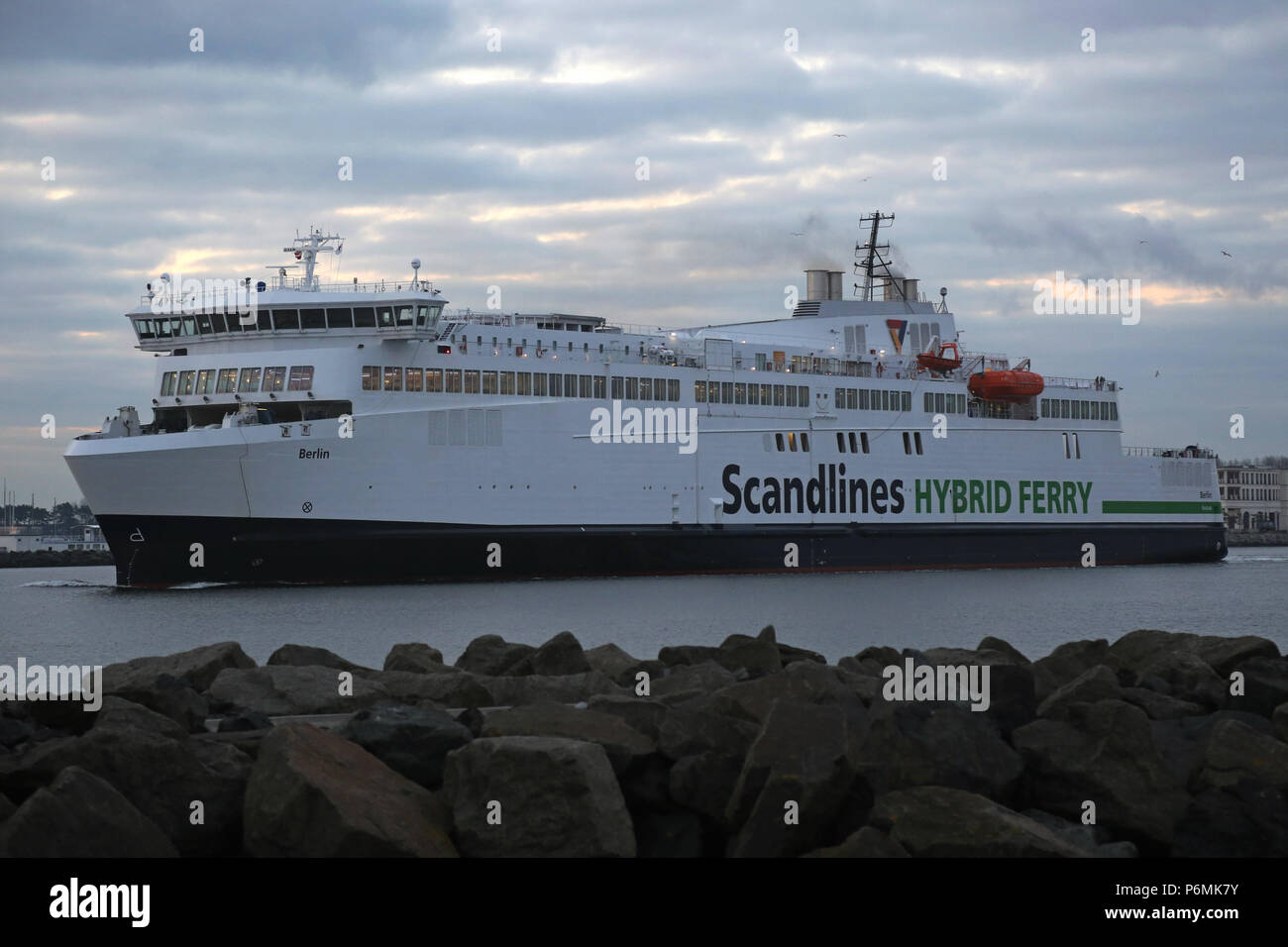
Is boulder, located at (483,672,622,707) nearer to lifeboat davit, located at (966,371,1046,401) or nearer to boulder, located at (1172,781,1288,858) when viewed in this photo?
boulder, located at (1172,781,1288,858)

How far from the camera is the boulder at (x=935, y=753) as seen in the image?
28.2 feet

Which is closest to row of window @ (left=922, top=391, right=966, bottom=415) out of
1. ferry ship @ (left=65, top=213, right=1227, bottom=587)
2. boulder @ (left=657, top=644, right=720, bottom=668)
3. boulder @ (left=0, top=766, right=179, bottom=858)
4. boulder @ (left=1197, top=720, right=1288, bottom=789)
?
ferry ship @ (left=65, top=213, right=1227, bottom=587)

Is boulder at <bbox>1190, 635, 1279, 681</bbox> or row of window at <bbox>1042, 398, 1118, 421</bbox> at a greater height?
row of window at <bbox>1042, 398, 1118, 421</bbox>

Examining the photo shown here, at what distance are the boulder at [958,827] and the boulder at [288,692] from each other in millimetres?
5014

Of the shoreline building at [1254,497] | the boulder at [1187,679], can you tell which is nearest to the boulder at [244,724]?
the boulder at [1187,679]

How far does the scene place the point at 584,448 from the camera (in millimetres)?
41281

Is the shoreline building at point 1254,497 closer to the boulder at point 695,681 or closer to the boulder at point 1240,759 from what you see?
the boulder at point 695,681

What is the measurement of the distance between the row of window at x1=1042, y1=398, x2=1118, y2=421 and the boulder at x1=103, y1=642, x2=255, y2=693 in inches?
1814

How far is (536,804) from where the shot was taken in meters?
8.07

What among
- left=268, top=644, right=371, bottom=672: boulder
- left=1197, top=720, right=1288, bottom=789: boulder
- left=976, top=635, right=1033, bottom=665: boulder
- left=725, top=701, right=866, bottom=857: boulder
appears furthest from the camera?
left=976, top=635, right=1033, bottom=665: boulder

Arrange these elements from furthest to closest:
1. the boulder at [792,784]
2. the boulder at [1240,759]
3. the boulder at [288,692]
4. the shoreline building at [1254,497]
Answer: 1. the shoreline building at [1254,497]
2. the boulder at [288,692]
3. the boulder at [1240,759]
4. the boulder at [792,784]

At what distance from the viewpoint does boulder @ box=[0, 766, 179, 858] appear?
24.1ft
